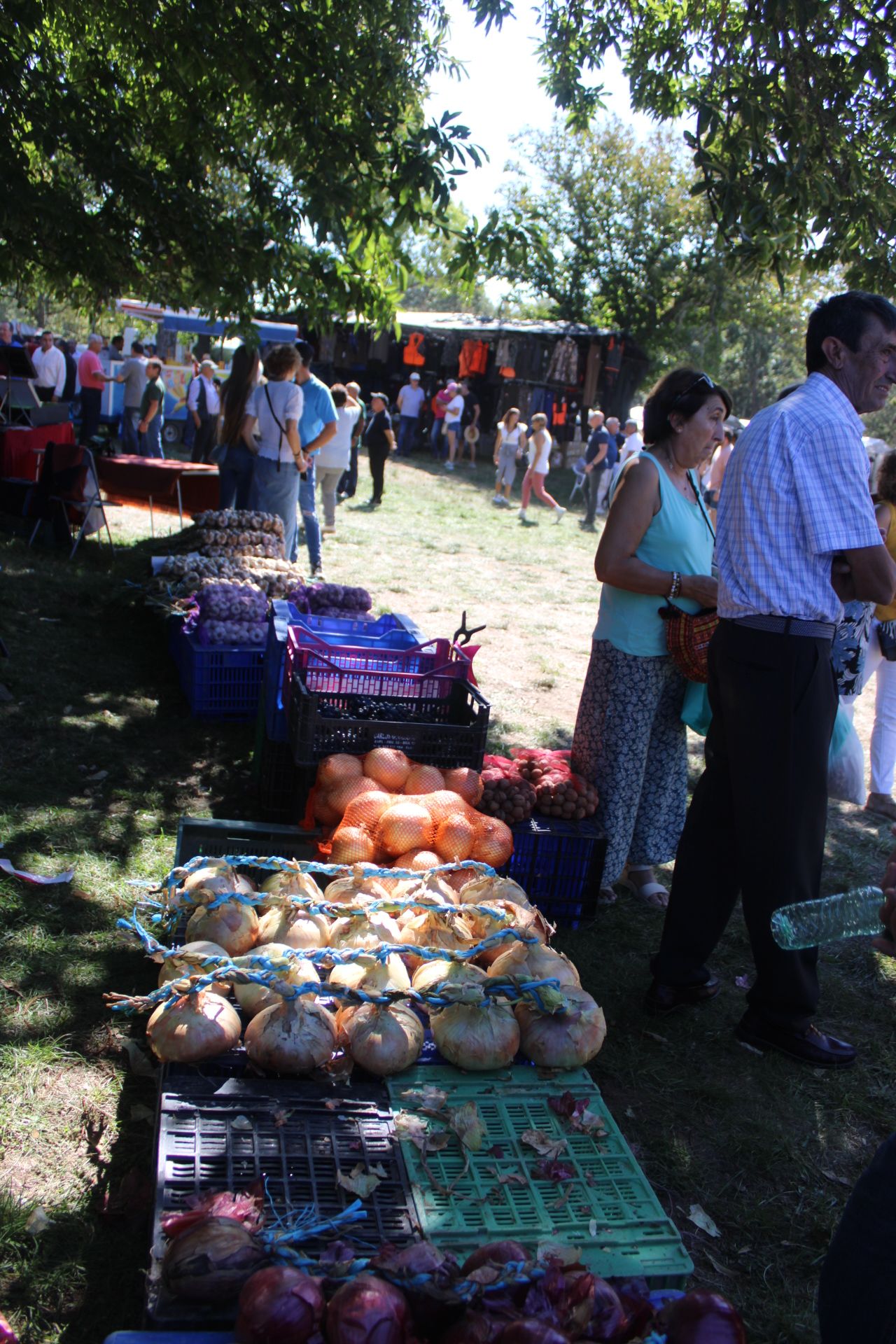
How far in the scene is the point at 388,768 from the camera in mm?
4074

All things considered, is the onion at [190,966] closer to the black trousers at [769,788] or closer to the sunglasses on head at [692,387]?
the black trousers at [769,788]

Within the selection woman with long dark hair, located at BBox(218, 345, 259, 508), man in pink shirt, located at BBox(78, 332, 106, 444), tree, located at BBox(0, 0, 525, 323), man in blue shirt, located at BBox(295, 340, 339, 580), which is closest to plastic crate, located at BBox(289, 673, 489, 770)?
tree, located at BBox(0, 0, 525, 323)

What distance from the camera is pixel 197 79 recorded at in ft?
23.1

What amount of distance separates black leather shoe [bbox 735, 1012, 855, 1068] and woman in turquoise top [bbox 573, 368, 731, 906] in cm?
100

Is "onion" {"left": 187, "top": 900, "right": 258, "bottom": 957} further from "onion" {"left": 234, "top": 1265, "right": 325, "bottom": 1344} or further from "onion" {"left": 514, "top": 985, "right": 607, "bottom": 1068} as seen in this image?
"onion" {"left": 234, "top": 1265, "right": 325, "bottom": 1344}

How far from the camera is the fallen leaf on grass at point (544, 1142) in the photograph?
2326mm

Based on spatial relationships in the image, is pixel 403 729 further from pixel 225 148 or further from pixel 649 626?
pixel 225 148

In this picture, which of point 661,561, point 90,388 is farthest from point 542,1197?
point 90,388

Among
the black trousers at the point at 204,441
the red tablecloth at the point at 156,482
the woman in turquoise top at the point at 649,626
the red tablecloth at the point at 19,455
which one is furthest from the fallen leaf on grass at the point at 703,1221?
the black trousers at the point at 204,441

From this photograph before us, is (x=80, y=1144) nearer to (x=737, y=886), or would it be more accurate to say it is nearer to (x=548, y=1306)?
(x=548, y=1306)

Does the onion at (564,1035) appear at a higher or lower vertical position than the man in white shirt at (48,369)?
lower

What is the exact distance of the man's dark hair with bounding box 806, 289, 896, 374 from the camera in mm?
3121

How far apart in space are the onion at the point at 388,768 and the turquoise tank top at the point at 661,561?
998 mm

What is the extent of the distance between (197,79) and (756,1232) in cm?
746
